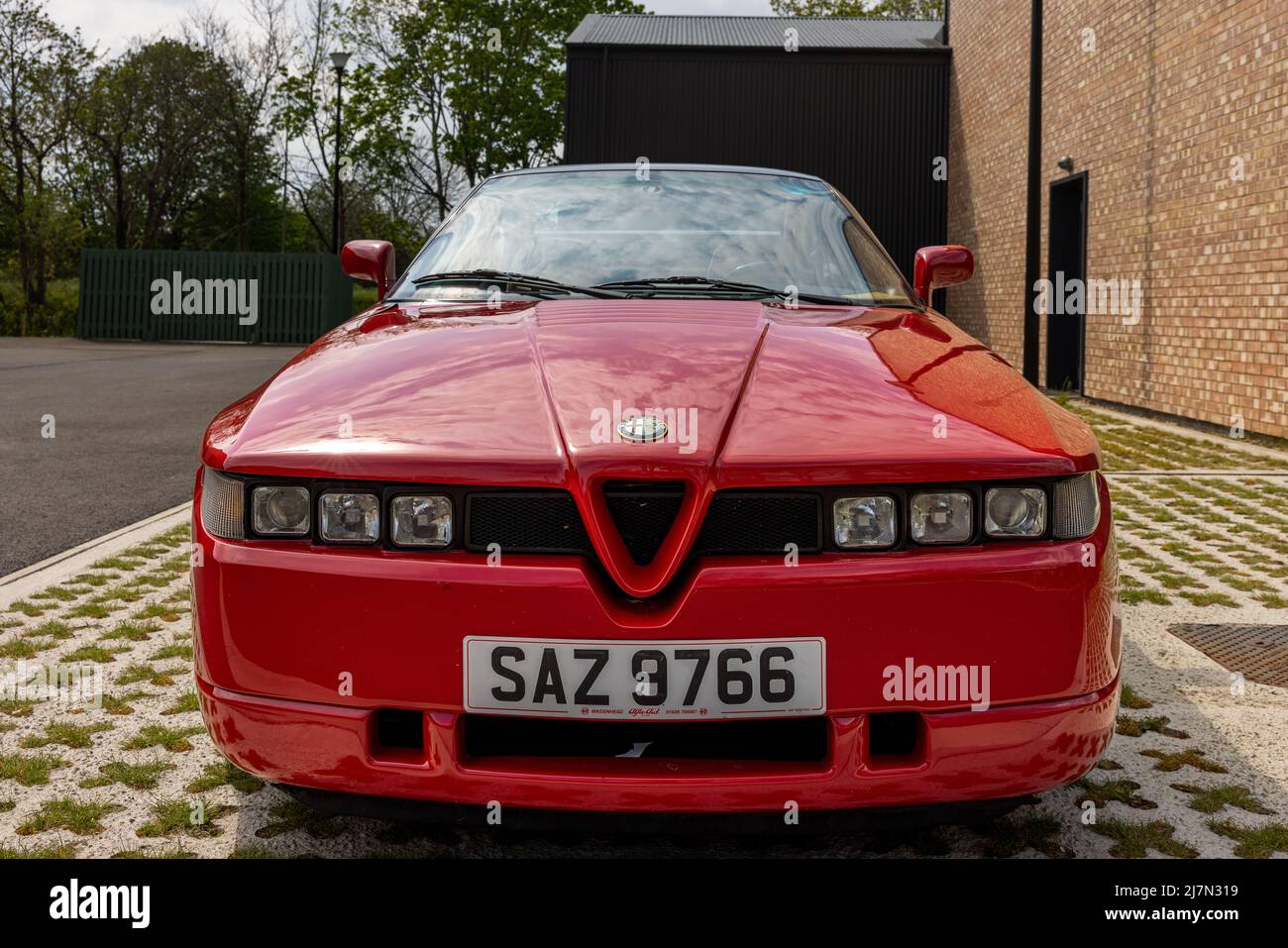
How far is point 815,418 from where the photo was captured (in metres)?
2.14

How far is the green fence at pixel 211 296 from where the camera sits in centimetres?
3014

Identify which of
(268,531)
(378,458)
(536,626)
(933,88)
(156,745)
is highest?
(933,88)

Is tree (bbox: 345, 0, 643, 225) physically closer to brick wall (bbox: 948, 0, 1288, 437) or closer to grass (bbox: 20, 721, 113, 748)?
brick wall (bbox: 948, 0, 1288, 437)

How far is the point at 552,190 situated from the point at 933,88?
65.2 ft

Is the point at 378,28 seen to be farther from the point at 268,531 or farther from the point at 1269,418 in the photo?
the point at 268,531

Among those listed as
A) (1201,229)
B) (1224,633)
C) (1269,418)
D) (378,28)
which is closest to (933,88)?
(1201,229)

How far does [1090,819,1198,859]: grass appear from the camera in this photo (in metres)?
2.47

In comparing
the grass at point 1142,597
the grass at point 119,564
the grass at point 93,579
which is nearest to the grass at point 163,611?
the grass at point 93,579

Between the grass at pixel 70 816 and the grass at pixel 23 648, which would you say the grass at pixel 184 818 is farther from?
the grass at pixel 23 648

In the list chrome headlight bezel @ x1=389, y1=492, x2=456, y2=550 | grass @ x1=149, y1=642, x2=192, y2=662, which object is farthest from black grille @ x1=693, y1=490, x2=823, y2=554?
grass @ x1=149, y1=642, x2=192, y2=662

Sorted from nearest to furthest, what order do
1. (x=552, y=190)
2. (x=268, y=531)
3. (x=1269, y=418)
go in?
(x=268, y=531), (x=552, y=190), (x=1269, y=418)

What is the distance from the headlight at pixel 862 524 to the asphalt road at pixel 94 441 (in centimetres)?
431

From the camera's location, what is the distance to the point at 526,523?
2.01 m

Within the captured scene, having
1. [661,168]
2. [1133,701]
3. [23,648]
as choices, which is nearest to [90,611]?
[23,648]
